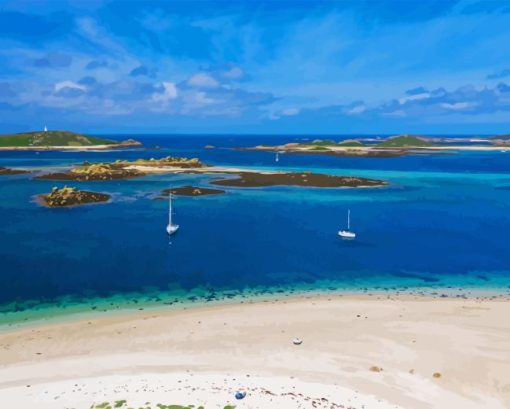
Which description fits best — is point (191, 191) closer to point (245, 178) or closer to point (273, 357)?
point (245, 178)

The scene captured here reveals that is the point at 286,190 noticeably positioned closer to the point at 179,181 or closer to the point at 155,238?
the point at 179,181

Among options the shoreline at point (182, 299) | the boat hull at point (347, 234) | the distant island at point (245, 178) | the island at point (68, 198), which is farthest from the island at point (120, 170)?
the shoreline at point (182, 299)

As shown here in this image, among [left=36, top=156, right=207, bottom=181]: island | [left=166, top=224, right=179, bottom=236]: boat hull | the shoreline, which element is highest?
[left=36, top=156, right=207, bottom=181]: island

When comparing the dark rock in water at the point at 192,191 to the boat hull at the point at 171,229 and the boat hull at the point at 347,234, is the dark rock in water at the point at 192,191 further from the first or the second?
the boat hull at the point at 347,234

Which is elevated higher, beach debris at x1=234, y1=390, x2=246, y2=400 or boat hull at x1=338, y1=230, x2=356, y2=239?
beach debris at x1=234, y1=390, x2=246, y2=400

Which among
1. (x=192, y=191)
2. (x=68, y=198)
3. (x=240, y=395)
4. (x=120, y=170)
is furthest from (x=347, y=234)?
(x=120, y=170)

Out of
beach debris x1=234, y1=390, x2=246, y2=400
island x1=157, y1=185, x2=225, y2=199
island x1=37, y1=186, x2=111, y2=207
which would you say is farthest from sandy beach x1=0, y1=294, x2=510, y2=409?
island x1=157, y1=185, x2=225, y2=199

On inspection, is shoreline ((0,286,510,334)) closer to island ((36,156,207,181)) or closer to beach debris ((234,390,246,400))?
beach debris ((234,390,246,400))
